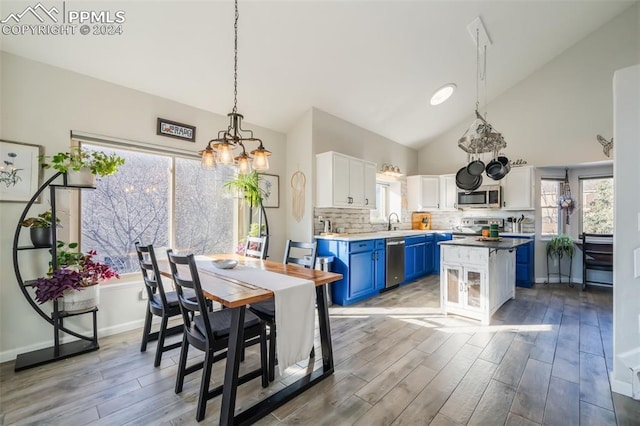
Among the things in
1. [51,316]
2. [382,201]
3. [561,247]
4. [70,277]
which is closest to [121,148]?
[70,277]

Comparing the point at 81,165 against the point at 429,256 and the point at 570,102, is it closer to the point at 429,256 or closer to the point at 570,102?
the point at 429,256

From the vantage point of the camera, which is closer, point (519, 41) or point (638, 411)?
point (638, 411)

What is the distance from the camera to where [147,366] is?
7.80 feet

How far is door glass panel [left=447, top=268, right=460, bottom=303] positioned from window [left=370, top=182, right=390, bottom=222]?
2.30 m

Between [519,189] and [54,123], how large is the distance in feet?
21.9

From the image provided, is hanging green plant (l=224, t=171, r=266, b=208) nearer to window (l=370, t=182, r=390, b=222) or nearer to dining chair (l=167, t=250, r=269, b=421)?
dining chair (l=167, t=250, r=269, b=421)

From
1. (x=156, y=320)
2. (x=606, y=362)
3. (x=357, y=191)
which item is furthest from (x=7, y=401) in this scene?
(x=606, y=362)

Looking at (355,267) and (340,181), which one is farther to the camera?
(340,181)

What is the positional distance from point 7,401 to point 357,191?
412 centimetres

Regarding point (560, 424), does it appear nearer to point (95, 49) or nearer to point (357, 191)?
point (357, 191)

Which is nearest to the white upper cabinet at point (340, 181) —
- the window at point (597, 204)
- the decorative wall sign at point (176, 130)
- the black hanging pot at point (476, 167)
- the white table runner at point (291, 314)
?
the black hanging pot at point (476, 167)

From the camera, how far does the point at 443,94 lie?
5.02m

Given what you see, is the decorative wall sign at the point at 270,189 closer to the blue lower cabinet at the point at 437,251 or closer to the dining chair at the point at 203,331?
the dining chair at the point at 203,331

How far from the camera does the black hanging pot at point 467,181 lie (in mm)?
3766
